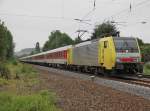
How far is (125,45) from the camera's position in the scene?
25.7 m

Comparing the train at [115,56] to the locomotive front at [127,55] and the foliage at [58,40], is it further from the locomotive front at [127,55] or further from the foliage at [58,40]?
the foliage at [58,40]

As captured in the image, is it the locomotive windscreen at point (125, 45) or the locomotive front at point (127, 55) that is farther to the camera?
the locomotive windscreen at point (125, 45)

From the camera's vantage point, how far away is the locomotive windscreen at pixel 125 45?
2550 cm

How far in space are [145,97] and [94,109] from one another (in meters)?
3.66

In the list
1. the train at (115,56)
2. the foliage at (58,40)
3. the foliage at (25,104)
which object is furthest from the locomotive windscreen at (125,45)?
the foliage at (58,40)

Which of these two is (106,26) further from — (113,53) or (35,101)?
(35,101)

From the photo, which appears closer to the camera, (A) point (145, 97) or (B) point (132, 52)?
(A) point (145, 97)

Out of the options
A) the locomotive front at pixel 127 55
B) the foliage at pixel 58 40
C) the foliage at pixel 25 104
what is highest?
the foliage at pixel 58 40

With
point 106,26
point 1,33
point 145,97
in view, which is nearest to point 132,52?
point 145,97

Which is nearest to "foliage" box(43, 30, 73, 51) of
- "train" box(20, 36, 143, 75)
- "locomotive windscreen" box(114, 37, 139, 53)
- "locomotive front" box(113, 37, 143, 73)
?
"train" box(20, 36, 143, 75)

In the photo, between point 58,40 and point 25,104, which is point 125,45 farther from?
point 58,40

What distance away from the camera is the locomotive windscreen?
25.5 m

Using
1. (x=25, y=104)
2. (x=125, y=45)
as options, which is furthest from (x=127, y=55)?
(x=25, y=104)

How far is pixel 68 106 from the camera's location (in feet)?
38.2
